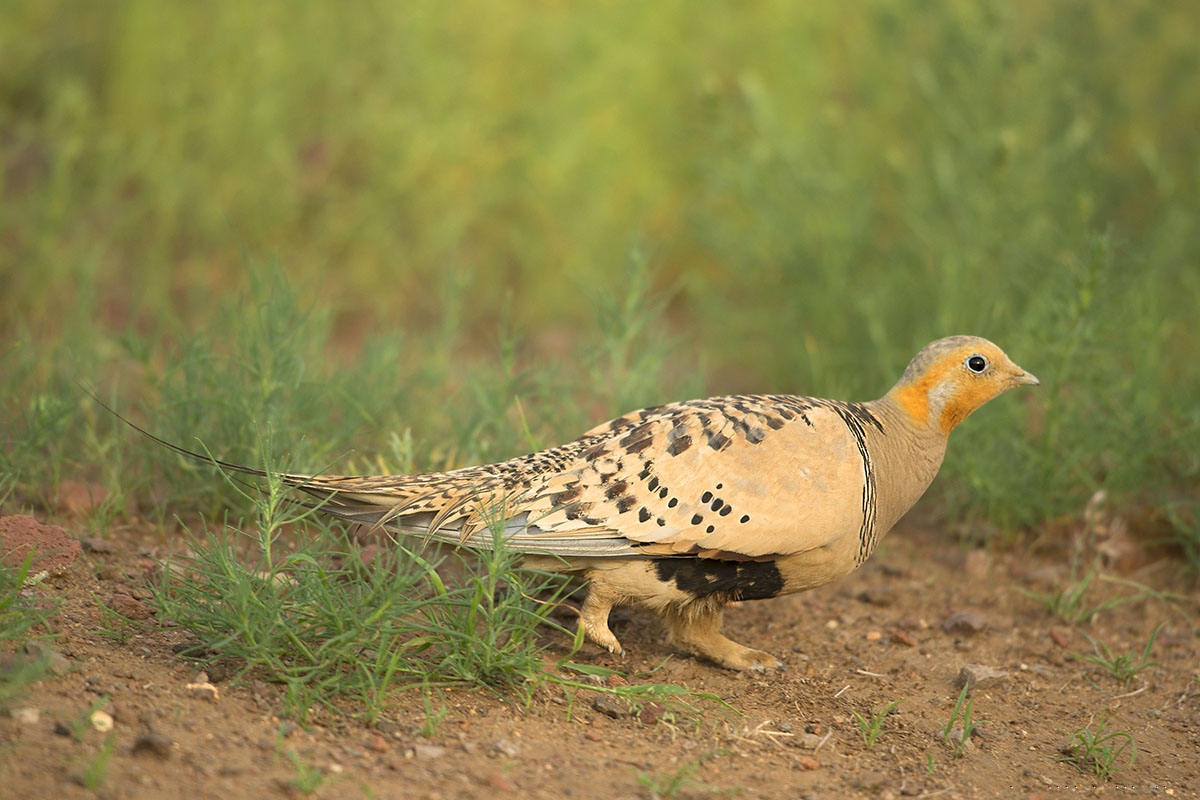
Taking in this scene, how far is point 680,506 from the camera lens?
371 cm

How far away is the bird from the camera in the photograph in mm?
3684

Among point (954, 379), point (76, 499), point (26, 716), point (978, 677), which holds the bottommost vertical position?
point (26, 716)

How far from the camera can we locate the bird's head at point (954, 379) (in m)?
4.20

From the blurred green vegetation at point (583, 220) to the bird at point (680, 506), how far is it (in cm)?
78

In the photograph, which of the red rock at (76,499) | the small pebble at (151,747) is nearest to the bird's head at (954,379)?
the small pebble at (151,747)

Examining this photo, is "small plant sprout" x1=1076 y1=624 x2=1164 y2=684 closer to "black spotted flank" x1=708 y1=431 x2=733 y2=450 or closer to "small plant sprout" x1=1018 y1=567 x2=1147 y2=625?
"small plant sprout" x1=1018 y1=567 x2=1147 y2=625

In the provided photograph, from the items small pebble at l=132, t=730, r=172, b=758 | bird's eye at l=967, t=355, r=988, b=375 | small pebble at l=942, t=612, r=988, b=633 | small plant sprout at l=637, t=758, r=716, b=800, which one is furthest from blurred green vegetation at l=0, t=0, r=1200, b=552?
small plant sprout at l=637, t=758, r=716, b=800

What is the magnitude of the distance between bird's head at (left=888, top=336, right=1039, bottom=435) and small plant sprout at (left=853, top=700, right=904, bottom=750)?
1080 mm

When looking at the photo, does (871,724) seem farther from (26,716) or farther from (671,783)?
(26,716)

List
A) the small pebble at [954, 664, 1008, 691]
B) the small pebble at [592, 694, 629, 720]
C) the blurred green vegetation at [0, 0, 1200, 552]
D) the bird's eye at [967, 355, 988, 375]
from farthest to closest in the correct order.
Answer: the blurred green vegetation at [0, 0, 1200, 552] → the bird's eye at [967, 355, 988, 375] → the small pebble at [954, 664, 1008, 691] → the small pebble at [592, 694, 629, 720]

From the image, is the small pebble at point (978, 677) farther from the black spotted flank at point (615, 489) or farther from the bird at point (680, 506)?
the black spotted flank at point (615, 489)

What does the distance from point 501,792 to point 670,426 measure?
1.41 metres

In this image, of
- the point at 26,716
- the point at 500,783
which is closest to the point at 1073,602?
the point at 500,783

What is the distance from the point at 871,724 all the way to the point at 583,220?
4.96 metres
